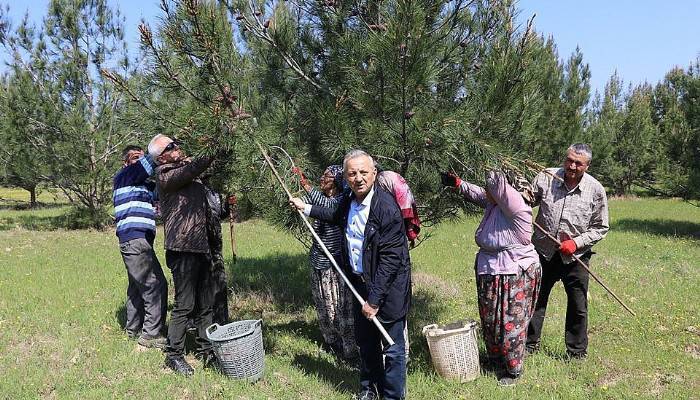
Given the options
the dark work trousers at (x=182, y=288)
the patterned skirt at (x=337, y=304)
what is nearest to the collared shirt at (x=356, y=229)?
the patterned skirt at (x=337, y=304)

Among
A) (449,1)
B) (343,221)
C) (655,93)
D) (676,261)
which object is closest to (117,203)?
(343,221)

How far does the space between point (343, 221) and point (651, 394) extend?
2305mm

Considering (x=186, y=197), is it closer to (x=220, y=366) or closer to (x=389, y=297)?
(x=220, y=366)

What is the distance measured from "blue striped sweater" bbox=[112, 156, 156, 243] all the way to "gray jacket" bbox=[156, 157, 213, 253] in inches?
27.0

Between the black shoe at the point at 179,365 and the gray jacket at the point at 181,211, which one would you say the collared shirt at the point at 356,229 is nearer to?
the gray jacket at the point at 181,211

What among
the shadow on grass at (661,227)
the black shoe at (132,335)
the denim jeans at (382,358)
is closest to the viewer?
the denim jeans at (382,358)

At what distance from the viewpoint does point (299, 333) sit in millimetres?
4574

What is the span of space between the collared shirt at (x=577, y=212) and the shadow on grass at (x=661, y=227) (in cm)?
830

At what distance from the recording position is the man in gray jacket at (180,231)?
340 centimetres

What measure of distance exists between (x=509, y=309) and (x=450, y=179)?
36.2 inches

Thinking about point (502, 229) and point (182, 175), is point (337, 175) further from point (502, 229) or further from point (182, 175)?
point (502, 229)

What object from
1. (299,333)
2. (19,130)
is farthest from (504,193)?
(19,130)

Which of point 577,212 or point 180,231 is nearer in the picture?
point 180,231

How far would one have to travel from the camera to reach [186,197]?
138 inches
